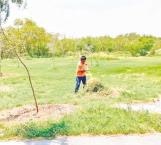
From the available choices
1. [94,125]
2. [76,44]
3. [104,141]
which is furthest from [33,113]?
[76,44]

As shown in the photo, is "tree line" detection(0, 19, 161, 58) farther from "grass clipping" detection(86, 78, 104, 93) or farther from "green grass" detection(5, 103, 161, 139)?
"green grass" detection(5, 103, 161, 139)

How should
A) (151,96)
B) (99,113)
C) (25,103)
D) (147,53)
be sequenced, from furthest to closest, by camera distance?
(147,53) < (151,96) < (25,103) < (99,113)

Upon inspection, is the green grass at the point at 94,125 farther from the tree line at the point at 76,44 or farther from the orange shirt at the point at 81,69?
the tree line at the point at 76,44

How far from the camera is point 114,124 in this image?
12.8m

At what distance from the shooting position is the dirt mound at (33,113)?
1426cm

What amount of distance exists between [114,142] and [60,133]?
4.60 ft

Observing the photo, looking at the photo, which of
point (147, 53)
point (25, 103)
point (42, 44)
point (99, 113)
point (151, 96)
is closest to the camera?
point (99, 113)

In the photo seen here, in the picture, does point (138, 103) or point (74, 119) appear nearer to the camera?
point (74, 119)

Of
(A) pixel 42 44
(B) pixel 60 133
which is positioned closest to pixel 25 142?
(B) pixel 60 133

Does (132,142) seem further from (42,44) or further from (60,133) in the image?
(42,44)

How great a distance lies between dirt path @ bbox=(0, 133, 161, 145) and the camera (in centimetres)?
1120

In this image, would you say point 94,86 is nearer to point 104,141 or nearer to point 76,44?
point 104,141

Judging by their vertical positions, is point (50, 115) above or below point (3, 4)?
below

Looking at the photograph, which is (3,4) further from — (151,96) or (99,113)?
(151,96)
